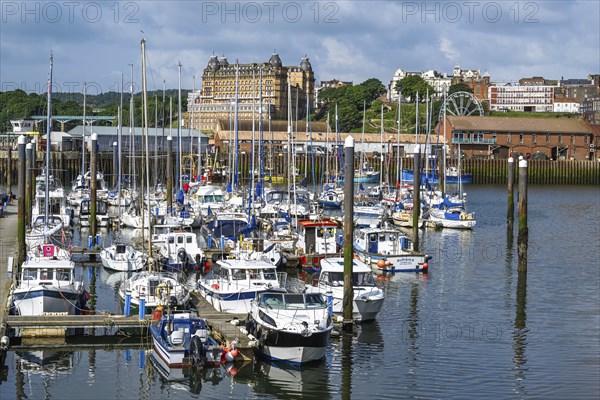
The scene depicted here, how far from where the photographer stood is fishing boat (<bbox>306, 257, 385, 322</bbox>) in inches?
1453

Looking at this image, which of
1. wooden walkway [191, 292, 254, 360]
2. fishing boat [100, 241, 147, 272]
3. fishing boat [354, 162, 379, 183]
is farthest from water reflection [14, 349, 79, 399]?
fishing boat [354, 162, 379, 183]

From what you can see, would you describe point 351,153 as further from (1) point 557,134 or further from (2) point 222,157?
(1) point 557,134

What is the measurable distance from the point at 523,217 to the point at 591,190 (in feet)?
265

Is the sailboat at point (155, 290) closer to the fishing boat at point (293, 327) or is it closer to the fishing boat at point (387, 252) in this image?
the fishing boat at point (293, 327)

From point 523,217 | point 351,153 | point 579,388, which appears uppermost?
point 351,153

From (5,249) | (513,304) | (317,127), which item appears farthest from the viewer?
(317,127)

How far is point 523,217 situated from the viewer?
5216cm

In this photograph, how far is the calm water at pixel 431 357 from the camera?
29.2 m

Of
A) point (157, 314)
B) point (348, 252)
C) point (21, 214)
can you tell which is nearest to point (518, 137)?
point (21, 214)

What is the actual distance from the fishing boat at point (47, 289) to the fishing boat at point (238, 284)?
16.3ft

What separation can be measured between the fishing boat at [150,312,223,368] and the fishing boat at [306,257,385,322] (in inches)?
253

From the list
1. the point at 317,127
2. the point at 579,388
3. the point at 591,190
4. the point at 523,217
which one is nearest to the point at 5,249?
the point at 523,217

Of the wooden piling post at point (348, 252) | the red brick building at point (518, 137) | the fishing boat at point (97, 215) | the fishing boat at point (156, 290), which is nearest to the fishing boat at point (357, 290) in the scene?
the wooden piling post at point (348, 252)

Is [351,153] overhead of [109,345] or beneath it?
overhead
